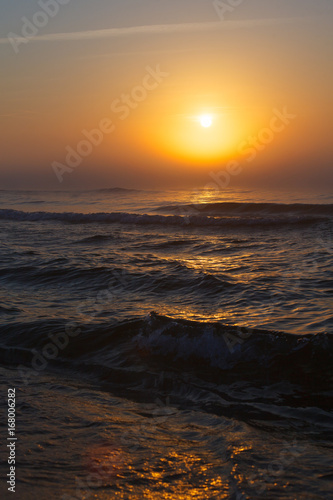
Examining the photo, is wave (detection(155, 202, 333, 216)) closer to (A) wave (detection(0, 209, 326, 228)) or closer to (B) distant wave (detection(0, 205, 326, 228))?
(B) distant wave (detection(0, 205, 326, 228))

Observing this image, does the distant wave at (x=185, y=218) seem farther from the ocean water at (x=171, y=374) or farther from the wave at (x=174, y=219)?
the ocean water at (x=171, y=374)

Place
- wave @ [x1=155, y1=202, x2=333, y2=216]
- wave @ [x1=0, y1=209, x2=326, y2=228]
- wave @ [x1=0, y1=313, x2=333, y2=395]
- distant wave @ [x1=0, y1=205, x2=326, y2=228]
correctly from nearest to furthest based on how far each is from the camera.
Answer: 1. wave @ [x1=0, y1=313, x2=333, y2=395]
2. wave @ [x1=0, y1=209, x2=326, y2=228]
3. distant wave @ [x1=0, y1=205, x2=326, y2=228]
4. wave @ [x1=155, y1=202, x2=333, y2=216]

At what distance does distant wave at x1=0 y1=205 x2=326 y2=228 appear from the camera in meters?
21.8

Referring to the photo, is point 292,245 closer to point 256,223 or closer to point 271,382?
point 256,223

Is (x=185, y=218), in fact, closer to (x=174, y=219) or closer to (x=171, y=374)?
(x=174, y=219)

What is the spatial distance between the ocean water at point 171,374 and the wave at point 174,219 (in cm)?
815

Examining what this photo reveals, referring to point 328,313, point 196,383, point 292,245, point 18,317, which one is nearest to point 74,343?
point 18,317

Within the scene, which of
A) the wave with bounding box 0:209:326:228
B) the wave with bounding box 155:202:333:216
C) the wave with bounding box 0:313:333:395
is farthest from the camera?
the wave with bounding box 155:202:333:216

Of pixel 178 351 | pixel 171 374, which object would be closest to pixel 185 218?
pixel 178 351

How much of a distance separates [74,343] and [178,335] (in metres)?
1.64

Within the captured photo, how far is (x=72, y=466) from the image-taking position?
3.68 metres

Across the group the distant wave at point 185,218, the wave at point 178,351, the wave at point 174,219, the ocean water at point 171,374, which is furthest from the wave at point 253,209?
the wave at point 178,351

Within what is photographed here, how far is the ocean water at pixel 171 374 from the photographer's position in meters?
3.59

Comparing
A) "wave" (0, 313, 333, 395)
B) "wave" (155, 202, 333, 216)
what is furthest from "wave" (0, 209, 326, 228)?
"wave" (0, 313, 333, 395)
